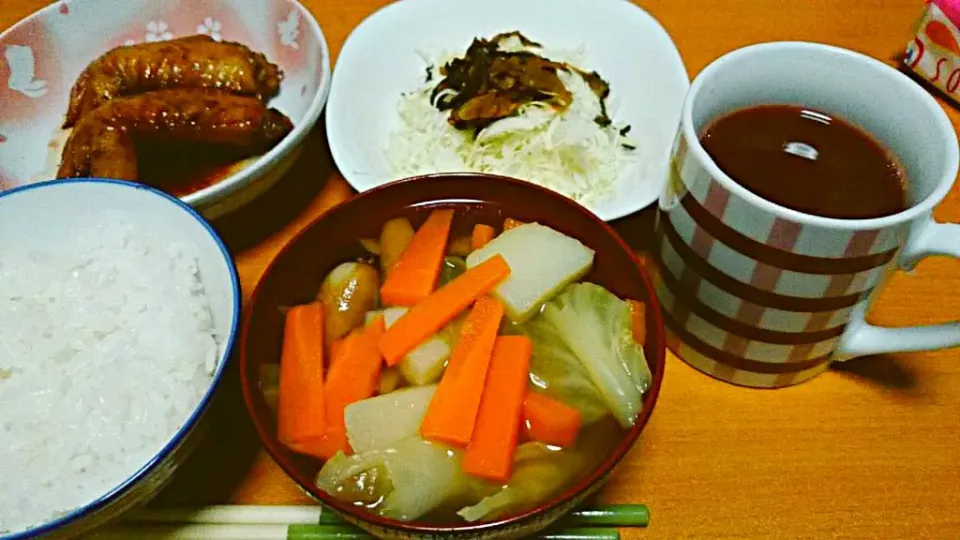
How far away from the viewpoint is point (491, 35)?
1567mm

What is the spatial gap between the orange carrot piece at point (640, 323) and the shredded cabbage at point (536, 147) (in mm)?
366

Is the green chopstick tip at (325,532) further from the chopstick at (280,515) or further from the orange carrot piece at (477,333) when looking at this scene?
the orange carrot piece at (477,333)

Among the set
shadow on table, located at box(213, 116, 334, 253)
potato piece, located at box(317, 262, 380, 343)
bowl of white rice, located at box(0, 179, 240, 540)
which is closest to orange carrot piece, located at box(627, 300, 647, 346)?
potato piece, located at box(317, 262, 380, 343)

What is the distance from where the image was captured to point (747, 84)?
1.04 m

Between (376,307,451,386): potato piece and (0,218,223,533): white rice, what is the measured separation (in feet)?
0.83

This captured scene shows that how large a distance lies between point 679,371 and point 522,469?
37cm

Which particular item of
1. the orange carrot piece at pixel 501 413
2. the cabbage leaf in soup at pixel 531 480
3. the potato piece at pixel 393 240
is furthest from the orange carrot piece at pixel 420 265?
the cabbage leaf in soup at pixel 531 480

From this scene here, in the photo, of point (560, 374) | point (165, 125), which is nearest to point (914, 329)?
point (560, 374)

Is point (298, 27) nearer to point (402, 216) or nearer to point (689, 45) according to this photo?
point (402, 216)

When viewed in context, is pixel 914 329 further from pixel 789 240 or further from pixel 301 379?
pixel 301 379

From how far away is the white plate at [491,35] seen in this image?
133 centimetres

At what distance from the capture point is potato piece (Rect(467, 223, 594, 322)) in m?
0.98

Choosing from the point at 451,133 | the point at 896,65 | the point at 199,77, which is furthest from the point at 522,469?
the point at 896,65

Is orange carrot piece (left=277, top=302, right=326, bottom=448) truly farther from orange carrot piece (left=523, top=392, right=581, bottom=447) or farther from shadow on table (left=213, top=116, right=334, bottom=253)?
shadow on table (left=213, top=116, right=334, bottom=253)
